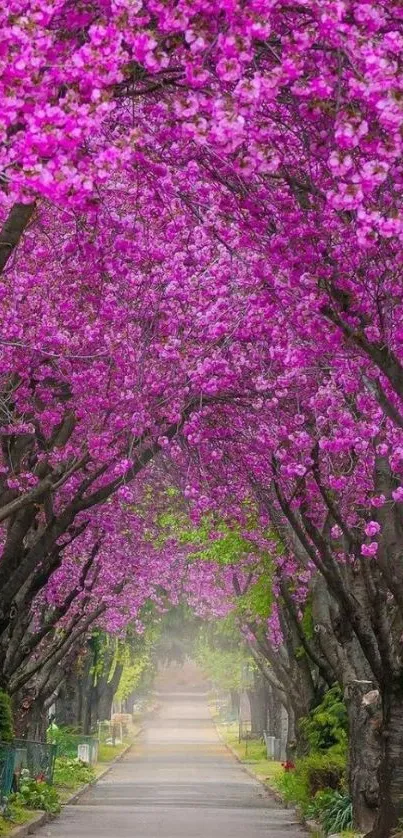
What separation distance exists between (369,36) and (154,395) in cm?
1021

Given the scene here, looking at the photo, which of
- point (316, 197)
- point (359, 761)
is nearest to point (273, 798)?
point (359, 761)

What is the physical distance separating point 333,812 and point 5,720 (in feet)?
22.3

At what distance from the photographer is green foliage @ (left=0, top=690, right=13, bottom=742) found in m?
25.5

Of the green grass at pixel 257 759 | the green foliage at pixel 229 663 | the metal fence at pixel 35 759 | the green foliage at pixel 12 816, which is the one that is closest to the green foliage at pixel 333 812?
the green foliage at pixel 12 816

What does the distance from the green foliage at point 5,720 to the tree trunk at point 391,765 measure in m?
9.85

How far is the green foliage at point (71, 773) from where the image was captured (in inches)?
1491

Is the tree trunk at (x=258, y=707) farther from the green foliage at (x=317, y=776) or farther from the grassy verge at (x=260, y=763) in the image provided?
the green foliage at (x=317, y=776)

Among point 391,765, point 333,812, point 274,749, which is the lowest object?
point 274,749

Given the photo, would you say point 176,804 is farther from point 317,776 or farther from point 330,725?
point 317,776

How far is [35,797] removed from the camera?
92.4ft

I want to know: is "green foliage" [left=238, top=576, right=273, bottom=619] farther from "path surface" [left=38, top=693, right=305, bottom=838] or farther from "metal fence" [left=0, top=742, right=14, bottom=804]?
"metal fence" [left=0, top=742, right=14, bottom=804]

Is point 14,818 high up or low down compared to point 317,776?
up

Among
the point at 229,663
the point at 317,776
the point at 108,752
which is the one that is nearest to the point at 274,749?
the point at 108,752

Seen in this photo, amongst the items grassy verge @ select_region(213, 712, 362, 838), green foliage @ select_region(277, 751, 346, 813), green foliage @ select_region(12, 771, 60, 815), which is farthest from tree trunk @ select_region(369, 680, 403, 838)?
green foliage @ select_region(12, 771, 60, 815)
